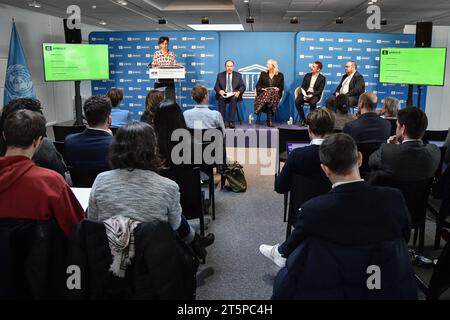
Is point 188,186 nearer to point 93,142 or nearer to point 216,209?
point 93,142

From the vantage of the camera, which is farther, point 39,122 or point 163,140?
point 163,140

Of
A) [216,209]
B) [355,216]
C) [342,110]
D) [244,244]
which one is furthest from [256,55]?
[355,216]

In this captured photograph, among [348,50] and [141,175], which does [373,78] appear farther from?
[141,175]

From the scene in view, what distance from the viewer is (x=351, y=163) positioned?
162cm

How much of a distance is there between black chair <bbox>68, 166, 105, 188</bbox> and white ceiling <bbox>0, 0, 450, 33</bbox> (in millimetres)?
5773

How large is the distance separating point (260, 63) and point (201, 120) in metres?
4.37

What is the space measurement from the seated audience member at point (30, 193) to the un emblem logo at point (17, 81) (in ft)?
20.0

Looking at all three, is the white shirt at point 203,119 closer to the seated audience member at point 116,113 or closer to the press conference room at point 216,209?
the press conference room at point 216,209

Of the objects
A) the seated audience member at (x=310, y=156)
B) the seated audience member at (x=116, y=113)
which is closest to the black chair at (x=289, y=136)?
the seated audience member at (x=310, y=156)

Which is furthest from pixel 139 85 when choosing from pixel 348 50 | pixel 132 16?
pixel 348 50

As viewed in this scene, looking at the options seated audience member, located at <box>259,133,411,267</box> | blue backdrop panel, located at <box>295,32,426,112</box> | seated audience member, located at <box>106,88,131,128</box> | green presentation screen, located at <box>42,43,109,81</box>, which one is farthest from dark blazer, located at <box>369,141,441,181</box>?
green presentation screen, located at <box>42,43,109,81</box>

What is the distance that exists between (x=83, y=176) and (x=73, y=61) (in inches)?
196

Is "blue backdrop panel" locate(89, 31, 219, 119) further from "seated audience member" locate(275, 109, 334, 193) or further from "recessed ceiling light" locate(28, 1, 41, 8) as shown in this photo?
"seated audience member" locate(275, 109, 334, 193)

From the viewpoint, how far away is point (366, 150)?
343 cm
